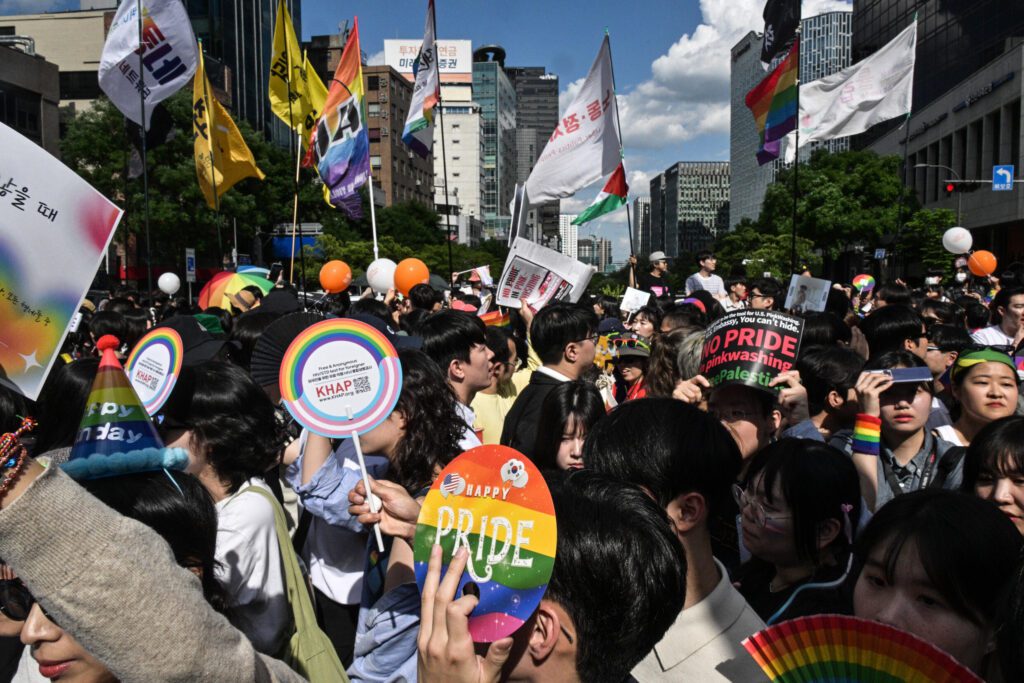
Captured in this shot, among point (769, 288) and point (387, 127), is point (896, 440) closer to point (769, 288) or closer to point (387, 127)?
point (769, 288)

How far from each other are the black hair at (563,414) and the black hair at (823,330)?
Answer: 2473mm

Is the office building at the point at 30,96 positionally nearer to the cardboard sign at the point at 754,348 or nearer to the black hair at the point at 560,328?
the black hair at the point at 560,328

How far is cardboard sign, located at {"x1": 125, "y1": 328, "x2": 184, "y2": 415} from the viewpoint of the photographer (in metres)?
2.96

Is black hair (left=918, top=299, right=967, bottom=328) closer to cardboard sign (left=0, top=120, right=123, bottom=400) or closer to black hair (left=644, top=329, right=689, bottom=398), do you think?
black hair (left=644, top=329, right=689, bottom=398)

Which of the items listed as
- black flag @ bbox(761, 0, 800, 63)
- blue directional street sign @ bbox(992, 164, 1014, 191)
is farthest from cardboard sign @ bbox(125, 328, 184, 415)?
blue directional street sign @ bbox(992, 164, 1014, 191)

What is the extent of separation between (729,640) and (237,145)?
13.2 metres

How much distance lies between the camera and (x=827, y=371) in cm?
418

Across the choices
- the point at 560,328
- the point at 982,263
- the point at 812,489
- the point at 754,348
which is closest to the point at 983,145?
the point at 982,263

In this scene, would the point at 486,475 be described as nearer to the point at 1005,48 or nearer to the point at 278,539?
the point at 278,539

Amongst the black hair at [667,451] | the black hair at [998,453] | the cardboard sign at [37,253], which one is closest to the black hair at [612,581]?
the black hair at [667,451]

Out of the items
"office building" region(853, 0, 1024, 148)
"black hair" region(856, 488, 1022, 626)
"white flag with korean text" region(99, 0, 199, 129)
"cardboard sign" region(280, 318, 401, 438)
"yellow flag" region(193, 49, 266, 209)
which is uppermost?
"office building" region(853, 0, 1024, 148)

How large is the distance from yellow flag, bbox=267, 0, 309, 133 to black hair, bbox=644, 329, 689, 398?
29.1ft

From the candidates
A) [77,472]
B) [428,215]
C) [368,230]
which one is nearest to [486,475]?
[77,472]

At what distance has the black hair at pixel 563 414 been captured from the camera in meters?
3.45
